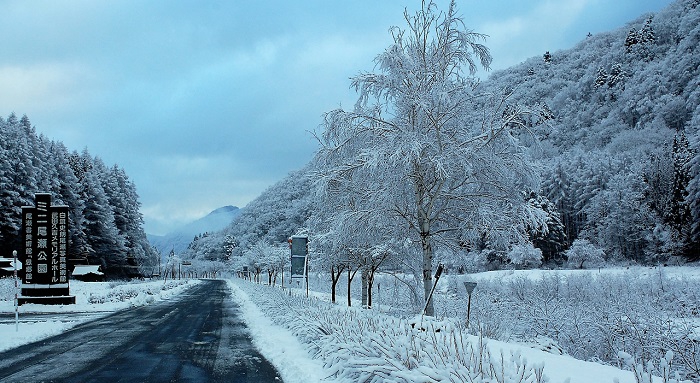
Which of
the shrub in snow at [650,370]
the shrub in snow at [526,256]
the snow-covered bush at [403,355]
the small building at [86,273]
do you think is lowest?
the small building at [86,273]

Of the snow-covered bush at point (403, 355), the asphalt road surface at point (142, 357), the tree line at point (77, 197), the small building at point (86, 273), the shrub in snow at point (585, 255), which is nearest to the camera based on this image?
the snow-covered bush at point (403, 355)

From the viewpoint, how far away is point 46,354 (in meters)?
10.9

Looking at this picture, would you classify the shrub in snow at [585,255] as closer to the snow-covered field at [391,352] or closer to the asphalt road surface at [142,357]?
the snow-covered field at [391,352]

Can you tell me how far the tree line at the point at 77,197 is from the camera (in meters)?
48.7

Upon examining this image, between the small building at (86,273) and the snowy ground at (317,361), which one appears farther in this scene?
the small building at (86,273)

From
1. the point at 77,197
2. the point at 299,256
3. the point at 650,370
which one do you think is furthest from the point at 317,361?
the point at 77,197

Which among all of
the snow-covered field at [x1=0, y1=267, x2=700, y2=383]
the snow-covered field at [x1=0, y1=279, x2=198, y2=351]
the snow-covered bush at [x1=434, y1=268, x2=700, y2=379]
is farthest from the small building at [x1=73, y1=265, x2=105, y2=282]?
the snow-covered bush at [x1=434, y1=268, x2=700, y2=379]

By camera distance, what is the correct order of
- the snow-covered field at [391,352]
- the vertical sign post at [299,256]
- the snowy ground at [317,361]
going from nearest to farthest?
the snow-covered field at [391,352] < the snowy ground at [317,361] < the vertical sign post at [299,256]

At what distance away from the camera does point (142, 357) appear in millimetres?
10258

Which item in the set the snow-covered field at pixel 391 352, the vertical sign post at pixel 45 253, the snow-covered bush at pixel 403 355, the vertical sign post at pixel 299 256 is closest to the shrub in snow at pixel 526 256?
the vertical sign post at pixel 299 256

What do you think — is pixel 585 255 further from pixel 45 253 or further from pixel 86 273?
pixel 86 273

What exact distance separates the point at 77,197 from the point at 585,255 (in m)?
57.7

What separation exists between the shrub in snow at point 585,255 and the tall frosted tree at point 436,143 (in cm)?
4332

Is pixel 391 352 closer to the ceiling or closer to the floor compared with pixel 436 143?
closer to the floor
